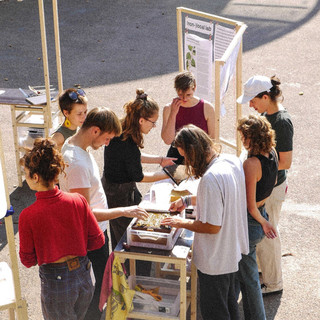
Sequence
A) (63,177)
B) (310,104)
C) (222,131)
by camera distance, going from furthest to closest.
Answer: (310,104), (222,131), (63,177)

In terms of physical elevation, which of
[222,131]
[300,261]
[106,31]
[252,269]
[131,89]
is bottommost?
[300,261]

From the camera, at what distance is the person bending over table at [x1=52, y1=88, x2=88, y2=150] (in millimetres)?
4605

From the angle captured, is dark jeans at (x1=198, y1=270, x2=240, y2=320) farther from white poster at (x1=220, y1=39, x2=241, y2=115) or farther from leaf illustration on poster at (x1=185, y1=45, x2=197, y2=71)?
leaf illustration on poster at (x1=185, y1=45, x2=197, y2=71)

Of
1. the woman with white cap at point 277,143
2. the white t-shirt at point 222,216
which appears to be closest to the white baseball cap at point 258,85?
the woman with white cap at point 277,143

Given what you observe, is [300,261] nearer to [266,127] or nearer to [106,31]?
[266,127]

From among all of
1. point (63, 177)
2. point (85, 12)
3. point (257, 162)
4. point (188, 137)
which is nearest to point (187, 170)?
point (188, 137)

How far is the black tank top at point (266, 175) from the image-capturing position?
3.69 meters

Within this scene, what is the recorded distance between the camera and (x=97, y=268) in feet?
13.0

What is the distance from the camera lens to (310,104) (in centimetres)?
819

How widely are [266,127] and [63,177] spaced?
136 cm

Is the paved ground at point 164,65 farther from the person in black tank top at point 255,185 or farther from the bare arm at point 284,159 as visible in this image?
the bare arm at point 284,159

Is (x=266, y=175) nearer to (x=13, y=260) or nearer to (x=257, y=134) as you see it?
(x=257, y=134)

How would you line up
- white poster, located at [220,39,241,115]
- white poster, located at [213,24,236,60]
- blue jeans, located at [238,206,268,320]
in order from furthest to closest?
white poster, located at [213,24,236,60]
white poster, located at [220,39,241,115]
blue jeans, located at [238,206,268,320]

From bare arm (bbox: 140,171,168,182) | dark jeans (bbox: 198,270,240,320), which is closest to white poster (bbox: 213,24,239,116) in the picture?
bare arm (bbox: 140,171,168,182)
